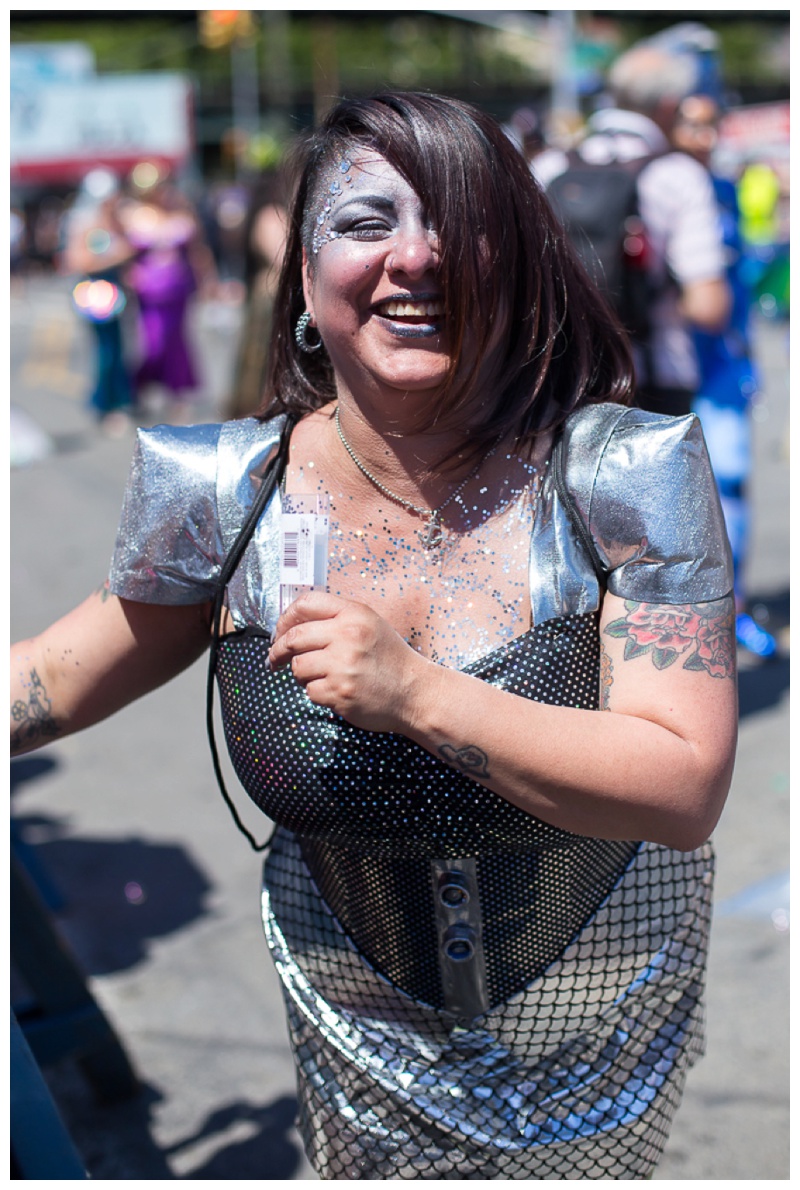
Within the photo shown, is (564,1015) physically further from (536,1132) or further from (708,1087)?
(708,1087)

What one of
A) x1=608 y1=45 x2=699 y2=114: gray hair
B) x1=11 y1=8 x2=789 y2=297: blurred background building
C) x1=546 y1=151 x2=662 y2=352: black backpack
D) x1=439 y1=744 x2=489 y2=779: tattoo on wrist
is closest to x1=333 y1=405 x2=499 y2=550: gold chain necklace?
x1=439 y1=744 x2=489 y2=779: tattoo on wrist

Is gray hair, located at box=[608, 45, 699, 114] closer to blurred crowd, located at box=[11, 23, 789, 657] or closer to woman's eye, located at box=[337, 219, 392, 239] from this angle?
blurred crowd, located at box=[11, 23, 789, 657]

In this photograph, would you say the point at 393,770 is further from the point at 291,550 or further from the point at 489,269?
the point at 489,269

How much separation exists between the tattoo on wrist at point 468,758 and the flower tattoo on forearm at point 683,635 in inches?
9.2

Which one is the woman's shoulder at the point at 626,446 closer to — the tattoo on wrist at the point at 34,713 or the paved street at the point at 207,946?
the tattoo on wrist at the point at 34,713

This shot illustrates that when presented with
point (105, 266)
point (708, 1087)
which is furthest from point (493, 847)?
point (105, 266)

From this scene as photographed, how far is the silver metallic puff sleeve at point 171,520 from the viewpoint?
164cm

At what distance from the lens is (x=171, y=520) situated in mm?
1642

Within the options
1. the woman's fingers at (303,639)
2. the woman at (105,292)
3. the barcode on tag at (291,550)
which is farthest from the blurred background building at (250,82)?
the woman at (105,292)

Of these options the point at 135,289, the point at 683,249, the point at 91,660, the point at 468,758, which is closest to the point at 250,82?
the point at 135,289

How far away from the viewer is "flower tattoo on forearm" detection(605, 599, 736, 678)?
144cm

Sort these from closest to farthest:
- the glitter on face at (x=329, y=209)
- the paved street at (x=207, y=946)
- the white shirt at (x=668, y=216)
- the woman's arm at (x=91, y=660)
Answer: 1. the glitter on face at (x=329, y=209)
2. the woman's arm at (x=91, y=660)
3. the paved street at (x=207, y=946)
4. the white shirt at (x=668, y=216)

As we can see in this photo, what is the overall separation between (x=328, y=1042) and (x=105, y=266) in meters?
9.96

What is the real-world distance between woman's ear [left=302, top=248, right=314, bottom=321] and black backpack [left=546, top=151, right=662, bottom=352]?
209 cm
